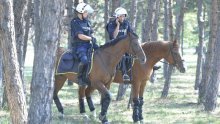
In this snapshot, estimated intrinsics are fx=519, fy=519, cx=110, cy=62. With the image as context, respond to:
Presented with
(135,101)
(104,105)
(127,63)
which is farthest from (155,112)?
(104,105)

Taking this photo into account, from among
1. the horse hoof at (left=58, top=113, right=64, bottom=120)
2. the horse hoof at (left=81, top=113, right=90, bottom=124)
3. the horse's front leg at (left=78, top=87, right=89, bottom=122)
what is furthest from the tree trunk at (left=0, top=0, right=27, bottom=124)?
the horse's front leg at (left=78, top=87, right=89, bottom=122)

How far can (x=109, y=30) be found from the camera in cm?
1405

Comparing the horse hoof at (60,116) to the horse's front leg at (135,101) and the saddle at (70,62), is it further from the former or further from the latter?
→ the horse's front leg at (135,101)

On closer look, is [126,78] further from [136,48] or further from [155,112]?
[155,112]

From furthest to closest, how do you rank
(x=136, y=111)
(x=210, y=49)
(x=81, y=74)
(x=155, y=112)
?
1. (x=210, y=49)
2. (x=155, y=112)
3. (x=136, y=111)
4. (x=81, y=74)

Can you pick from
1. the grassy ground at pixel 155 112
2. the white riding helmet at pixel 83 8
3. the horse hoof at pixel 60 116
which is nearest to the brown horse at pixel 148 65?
the grassy ground at pixel 155 112

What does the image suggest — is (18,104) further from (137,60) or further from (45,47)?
(137,60)

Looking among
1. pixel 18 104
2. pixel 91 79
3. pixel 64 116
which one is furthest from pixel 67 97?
pixel 18 104

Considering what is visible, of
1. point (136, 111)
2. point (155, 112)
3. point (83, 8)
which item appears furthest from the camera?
point (155, 112)

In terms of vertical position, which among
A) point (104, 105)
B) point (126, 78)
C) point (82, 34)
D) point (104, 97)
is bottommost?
point (104, 105)

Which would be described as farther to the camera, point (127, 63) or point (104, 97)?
point (127, 63)

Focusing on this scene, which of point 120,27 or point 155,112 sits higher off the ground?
point 120,27

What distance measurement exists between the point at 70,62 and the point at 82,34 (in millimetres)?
919

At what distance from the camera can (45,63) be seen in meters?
8.07
